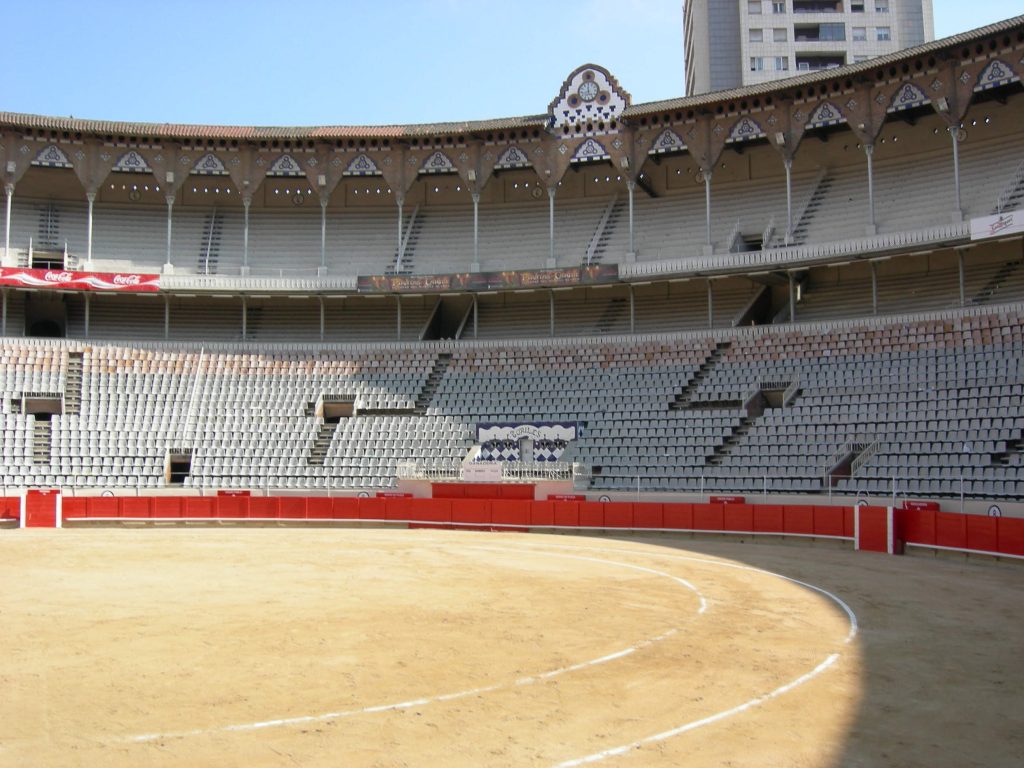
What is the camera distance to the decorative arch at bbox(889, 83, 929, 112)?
3644 centimetres

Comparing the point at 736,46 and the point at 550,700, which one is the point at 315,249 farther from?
the point at 736,46

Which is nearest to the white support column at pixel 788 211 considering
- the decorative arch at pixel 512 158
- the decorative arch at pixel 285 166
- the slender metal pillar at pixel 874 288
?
the slender metal pillar at pixel 874 288

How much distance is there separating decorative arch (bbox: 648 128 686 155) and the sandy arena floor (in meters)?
25.2

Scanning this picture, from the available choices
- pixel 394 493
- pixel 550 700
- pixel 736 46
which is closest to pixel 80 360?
pixel 394 493

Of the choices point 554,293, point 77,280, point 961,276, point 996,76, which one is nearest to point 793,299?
point 961,276

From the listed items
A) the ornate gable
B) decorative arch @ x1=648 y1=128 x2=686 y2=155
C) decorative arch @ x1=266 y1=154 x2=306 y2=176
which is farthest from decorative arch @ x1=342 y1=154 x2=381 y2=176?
decorative arch @ x1=648 y1=128 x2=686 y2=155

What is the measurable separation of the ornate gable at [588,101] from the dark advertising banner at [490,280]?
7.01m

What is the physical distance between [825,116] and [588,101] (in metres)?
10.6

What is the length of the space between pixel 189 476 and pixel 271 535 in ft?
25.9

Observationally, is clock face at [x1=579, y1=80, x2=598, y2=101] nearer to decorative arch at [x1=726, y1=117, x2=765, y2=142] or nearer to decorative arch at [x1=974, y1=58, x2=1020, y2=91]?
decorative arch at [x1=726, y1=117, x2=765, y2=142]

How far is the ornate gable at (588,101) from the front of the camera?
42.8 meters

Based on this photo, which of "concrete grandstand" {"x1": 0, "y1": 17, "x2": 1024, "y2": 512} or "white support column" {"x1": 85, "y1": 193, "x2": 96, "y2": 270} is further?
"white support column" {"x1": 85, "y1": 193, "x2": 96, "y2": 270}

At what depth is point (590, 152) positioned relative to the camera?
4316 cm

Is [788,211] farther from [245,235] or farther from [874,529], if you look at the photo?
[245,235]
